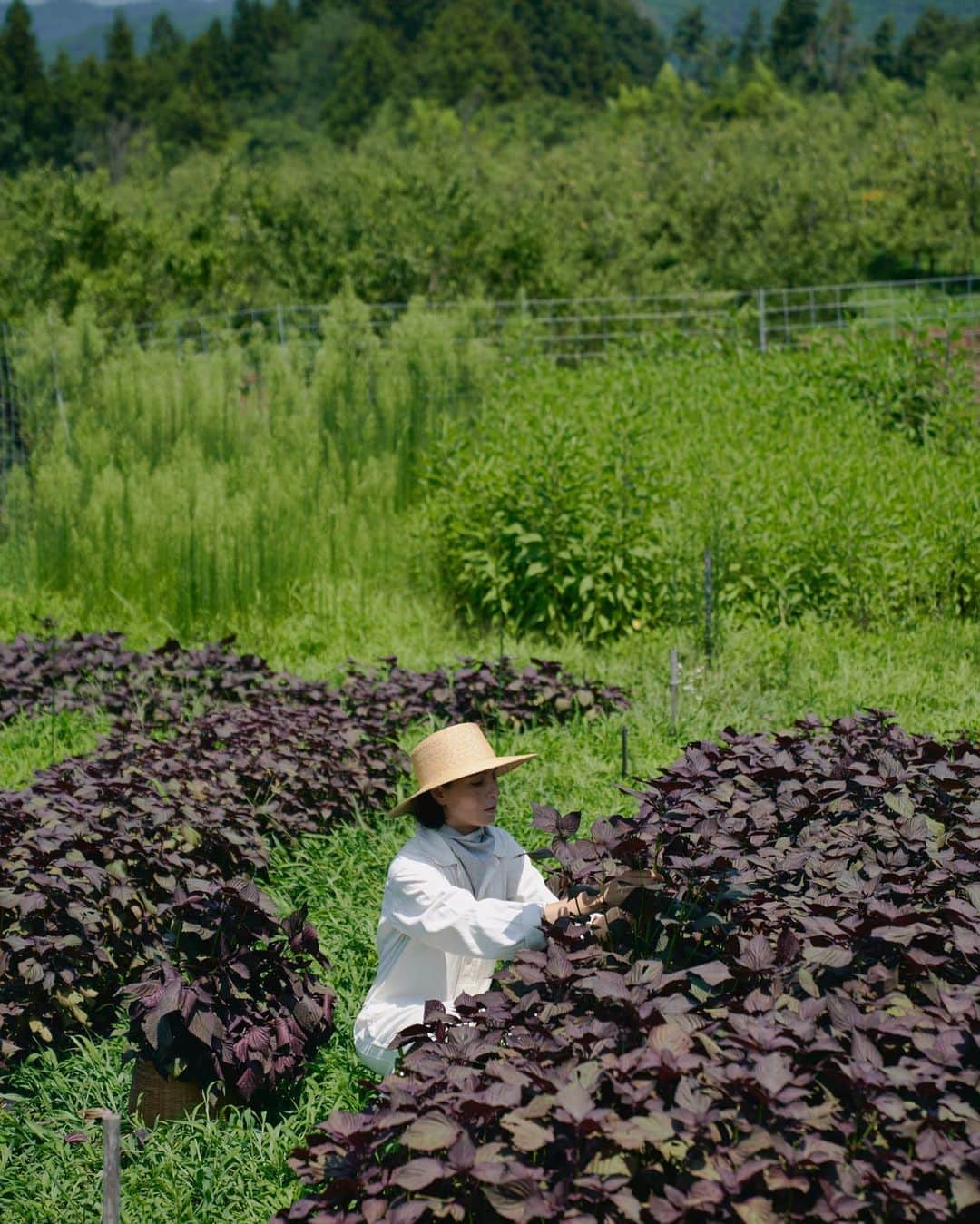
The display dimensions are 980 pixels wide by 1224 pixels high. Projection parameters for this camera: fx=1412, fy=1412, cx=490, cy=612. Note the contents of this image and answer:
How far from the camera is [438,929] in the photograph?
3354mm

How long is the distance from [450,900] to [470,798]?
281 mm

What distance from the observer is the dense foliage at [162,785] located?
3.84 meters

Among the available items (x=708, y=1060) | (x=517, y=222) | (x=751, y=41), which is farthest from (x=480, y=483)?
(x=751, y=41)

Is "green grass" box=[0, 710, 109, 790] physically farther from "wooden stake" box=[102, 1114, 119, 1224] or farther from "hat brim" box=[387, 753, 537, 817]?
"wooden stake" box=[102, 1114, 119, 1224]

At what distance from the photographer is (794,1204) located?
7.68ft

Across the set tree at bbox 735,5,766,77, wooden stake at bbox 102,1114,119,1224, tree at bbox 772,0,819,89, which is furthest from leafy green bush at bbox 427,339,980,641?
tree at bbox 735,5,766,77

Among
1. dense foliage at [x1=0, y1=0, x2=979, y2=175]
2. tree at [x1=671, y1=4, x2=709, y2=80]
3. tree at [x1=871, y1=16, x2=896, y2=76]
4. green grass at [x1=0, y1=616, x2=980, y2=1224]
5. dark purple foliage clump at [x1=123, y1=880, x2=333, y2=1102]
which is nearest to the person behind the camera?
green grass at [x1=0, y1=616, x2=980, y2=1224]

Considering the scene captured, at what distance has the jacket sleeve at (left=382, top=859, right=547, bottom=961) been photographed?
10.9ft

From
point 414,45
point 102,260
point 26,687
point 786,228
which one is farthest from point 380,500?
point 414,45

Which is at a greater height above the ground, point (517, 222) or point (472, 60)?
point (472, 60)

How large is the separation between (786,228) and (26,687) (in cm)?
1996

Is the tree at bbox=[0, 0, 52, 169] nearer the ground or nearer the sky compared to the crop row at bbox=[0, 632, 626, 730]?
nearer the sky

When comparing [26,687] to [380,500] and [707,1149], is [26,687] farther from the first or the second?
[707,1149]

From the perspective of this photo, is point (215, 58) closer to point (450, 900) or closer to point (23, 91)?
point (23, 91)
